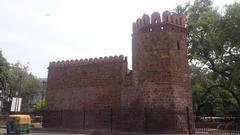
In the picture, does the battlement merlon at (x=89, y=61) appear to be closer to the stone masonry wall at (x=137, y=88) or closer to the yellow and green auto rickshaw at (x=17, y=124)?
the stone masonry wall at (x=137, y=88)

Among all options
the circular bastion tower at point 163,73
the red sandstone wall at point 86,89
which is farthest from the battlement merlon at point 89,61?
the circular bastion tower at point 163,73

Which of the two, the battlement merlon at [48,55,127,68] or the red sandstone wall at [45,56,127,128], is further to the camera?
the battlement merlon at [48,55,127,68]

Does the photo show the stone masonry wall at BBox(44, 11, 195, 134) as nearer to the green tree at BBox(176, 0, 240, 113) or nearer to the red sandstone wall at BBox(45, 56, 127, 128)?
the red sandstone wall at BBox(45, 56, 127, 128)

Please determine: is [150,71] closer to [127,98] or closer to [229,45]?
[127,98]

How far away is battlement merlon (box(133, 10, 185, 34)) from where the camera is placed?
1830 cm

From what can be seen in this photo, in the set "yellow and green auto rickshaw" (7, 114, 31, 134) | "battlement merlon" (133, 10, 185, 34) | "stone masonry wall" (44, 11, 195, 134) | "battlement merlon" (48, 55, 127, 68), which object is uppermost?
"battlement merlon" (133, 10, 185, 34)

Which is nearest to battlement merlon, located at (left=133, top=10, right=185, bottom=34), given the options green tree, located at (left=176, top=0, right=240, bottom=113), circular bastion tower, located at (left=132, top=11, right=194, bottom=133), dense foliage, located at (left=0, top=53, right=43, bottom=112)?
circular bastion tower, located at (left=132, top=11, right=194, bottom=133)

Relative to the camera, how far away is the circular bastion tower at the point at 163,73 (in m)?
17.2

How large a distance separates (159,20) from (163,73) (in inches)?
120

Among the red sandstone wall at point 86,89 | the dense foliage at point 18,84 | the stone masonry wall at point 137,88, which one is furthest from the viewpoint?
the dense foliage at point 18,84

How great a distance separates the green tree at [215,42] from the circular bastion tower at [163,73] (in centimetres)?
551

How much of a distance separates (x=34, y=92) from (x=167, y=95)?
37.7 meters

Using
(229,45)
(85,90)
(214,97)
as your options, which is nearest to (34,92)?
(214,97)

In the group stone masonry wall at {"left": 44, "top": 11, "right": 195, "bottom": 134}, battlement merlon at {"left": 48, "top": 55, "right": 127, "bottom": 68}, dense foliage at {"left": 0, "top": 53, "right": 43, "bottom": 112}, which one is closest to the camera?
stone masonry wall at {"left": 44, "top": 11, "right": 195, "bottom": 134}
